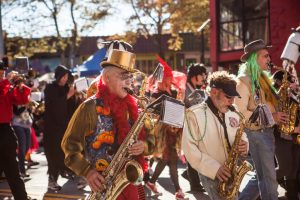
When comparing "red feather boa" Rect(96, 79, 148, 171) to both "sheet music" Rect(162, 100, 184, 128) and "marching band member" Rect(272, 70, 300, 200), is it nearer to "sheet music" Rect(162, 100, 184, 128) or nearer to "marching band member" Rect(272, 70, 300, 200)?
"sheet music" Rect(162, 100, 184, 128)

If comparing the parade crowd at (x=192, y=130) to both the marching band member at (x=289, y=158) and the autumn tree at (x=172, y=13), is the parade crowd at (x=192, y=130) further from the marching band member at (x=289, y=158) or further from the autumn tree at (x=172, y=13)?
the autumn tree at (x=172, y=13)

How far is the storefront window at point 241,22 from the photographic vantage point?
58.6 ft

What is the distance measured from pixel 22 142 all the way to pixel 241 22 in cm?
1087

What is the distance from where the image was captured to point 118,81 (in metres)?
3.98

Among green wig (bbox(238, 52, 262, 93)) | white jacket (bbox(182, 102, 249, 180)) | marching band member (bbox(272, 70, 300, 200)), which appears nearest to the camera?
white jacket (bbox(182, 102, 249, 180))

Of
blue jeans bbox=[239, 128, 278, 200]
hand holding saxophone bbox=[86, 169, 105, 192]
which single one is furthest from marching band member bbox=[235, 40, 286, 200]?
hand holding saxophone bbox=[86, 169, 105, 192]

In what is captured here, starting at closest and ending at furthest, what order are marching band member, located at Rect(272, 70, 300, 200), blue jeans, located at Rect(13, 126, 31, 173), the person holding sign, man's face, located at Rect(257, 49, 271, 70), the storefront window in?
man's face, located at Rect(257, 49, 271, 70)
marching band member, located at Rect(272, 70, 300, 200)
the person holding sign
blue jeans, located at Rect(13, 126, 31, 173)
the storefront window

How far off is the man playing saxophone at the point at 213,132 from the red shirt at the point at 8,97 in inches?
118

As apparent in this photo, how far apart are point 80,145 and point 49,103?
199 inches

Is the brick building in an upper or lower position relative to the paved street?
upper

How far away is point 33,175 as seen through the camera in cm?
1009

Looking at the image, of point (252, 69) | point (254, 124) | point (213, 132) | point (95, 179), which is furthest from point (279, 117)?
point (95, 179)

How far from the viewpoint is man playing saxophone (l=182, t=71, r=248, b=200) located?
4.39 meters

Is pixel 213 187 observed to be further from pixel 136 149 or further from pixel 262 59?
pixel 262 59
